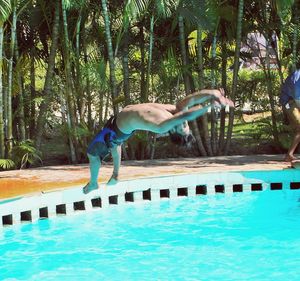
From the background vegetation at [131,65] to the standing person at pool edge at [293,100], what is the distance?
1.53 meters

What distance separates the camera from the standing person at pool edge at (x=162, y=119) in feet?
20.8

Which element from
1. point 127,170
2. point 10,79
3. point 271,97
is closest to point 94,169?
point 127,170

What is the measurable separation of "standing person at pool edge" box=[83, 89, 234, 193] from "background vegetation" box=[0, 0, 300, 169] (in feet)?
18.4

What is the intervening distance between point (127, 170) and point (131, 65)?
337 centimetres

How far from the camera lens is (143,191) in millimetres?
11570

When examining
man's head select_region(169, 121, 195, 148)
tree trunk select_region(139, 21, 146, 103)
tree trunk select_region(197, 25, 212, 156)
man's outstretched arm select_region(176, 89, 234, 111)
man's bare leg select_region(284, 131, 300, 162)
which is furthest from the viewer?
tree trunk select_region(139, 21, 146, 103)

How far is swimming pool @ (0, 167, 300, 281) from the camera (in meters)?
8.30

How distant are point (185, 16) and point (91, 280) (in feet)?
23.0

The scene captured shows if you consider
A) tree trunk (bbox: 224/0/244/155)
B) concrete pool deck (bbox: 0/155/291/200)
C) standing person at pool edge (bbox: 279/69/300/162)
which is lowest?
concrete pool deck (bbox: 0/155/291/200)

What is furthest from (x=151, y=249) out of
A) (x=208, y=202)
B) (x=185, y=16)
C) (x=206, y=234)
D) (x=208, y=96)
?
(x=185, y=16)

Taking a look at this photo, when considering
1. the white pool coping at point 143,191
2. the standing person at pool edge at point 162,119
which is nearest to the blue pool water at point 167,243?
the white pool coping at point 143,191

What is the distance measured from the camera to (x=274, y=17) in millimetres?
15109

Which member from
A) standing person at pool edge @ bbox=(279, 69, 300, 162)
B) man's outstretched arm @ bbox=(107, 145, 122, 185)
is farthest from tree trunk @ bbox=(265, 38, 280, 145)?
man's outstretched arm @ bbox=(107, 145, 122, 185)

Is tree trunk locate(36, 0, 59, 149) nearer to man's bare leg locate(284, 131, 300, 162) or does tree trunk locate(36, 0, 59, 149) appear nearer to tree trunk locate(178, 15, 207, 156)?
tree trunk locate(178, 15, 207, 156)
